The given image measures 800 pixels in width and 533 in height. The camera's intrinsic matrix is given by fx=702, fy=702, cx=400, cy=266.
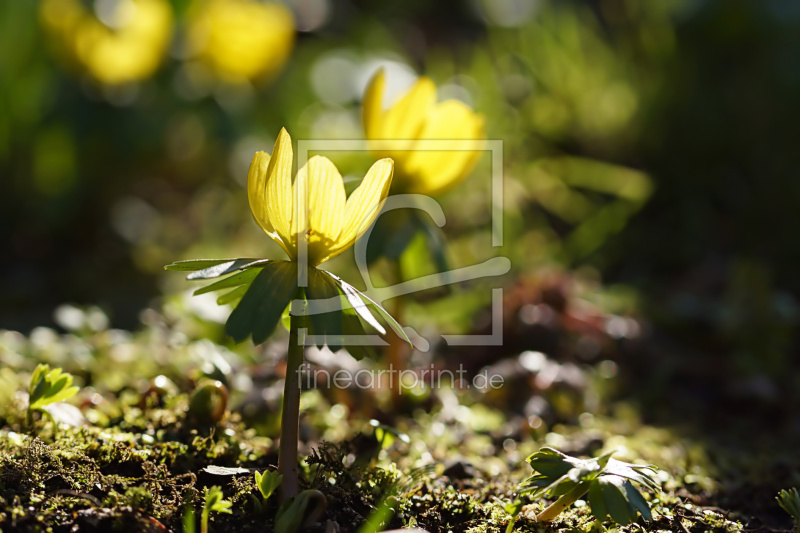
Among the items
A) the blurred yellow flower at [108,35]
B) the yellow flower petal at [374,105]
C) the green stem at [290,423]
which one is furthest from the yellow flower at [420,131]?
the blurred yellow flower at [108,35]

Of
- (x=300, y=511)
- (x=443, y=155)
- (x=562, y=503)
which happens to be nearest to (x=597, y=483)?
(x=562, y=503)

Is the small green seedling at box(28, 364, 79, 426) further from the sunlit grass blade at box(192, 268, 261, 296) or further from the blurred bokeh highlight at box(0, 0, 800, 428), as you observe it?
the blurred bokeh highlight at box(0, 0, 800, 428)

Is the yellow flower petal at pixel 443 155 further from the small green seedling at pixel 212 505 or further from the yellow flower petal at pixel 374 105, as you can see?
the small green seedling at pixel 212 505

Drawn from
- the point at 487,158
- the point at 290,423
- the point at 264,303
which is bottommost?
the point at 290,423

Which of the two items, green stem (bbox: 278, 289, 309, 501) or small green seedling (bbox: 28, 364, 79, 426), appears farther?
small green seedling (bbox: 28, 364, 79, 426)

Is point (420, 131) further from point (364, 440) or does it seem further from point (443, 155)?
point (364, 440)

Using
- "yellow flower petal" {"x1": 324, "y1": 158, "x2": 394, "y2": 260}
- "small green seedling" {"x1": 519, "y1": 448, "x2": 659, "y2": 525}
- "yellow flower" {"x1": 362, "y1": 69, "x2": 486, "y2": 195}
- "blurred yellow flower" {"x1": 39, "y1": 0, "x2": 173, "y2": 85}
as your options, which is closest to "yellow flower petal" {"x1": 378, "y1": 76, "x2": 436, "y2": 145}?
"yellow flower" {"x1": 362, "y1": 69, "x2": 486, "y2": 195}
